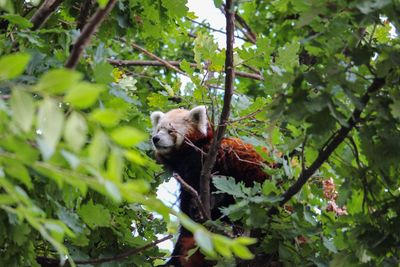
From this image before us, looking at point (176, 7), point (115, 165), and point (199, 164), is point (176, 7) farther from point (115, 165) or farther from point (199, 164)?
point (115, 165)

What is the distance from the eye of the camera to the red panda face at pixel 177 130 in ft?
19.2

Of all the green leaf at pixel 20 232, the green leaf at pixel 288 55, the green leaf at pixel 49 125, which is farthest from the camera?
the green leaf at pixel 288 55

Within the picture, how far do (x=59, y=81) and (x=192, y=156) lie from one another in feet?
13.6

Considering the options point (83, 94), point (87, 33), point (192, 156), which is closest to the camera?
point (83, 94)

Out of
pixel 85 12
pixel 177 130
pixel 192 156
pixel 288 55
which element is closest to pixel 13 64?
pixel 288 55

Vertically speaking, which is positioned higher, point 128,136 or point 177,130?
point 177,130

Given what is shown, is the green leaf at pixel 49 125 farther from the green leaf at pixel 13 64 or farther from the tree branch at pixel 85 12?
the tree branch at pixel 85 12

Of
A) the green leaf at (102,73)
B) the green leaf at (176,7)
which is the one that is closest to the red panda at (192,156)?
the green leaf at (176,7)

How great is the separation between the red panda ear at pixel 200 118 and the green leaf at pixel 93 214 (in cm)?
249

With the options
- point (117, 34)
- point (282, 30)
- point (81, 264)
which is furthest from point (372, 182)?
point (282, 30)

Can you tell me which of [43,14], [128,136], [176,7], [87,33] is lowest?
[128,136]

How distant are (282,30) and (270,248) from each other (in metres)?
3.67

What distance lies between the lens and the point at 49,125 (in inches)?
61.3

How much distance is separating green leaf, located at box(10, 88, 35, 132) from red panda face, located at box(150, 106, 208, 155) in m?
4.11
